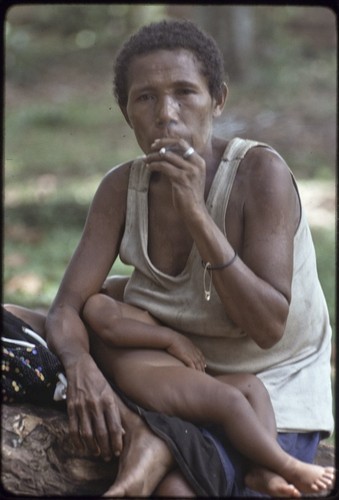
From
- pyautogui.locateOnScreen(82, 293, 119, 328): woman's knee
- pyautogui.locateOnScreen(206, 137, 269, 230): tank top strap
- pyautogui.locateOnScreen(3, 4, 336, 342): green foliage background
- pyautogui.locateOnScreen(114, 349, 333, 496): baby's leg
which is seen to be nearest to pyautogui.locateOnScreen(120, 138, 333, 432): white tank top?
pyautogui.locateOnScreen(206, 137, 269, 230): tank top strap

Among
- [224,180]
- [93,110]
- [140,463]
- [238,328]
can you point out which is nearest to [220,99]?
[224,180]

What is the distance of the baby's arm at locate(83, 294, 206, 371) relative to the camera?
2.91 m

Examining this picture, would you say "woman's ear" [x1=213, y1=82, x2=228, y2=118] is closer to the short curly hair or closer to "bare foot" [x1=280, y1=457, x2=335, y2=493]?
the short curly hair

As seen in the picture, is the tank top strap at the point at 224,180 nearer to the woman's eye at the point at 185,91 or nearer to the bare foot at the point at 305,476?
the woman's eye at the point at 185,91

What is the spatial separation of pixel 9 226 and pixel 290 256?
5235 mm

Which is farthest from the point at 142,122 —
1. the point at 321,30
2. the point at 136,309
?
the point at 321,30

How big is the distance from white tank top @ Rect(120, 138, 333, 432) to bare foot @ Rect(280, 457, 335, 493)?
10.7 inches

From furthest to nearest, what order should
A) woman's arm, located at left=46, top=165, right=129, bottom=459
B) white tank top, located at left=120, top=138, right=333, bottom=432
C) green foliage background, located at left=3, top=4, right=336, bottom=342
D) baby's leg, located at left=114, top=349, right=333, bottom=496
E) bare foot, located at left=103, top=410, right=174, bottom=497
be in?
1. green foliage background, located at left=3, top=4, right=336, bottom=342
2. white tank top, located at left=120, top=138, right=333, bottom=432
3. woman's arm, located at left=46, top=165, right=129, bottom=459
4. baby's leg, located at left=114, top=349, right=333, bottom=496
5. bare foot, located at left=103, top=410, right=174, bottom=497

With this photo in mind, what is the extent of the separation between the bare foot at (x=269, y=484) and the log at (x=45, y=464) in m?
→ 0.48

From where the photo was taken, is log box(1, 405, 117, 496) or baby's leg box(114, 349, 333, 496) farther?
log box(1, 405, 117, 496)

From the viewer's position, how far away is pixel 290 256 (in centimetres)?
285

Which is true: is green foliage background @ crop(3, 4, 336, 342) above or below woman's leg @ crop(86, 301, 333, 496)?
above

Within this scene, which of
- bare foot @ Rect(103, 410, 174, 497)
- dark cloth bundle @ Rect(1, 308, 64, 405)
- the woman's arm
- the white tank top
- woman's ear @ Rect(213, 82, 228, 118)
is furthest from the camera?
woman's ear @ Rect(213, 82, 228, 118)

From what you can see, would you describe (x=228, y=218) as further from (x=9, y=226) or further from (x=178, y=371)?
(x=9, y=226)
